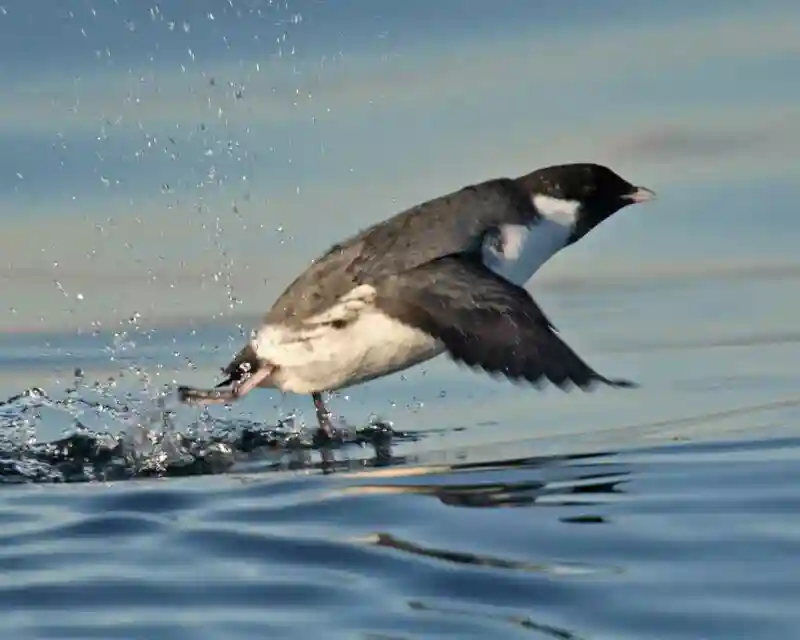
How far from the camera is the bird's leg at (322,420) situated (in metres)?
8.20

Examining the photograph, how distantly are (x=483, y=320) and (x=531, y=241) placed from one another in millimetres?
1242

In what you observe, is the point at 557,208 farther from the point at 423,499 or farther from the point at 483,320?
the point at 423,499

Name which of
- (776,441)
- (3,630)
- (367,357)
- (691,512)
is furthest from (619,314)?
(3,630)

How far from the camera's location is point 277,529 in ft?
19.5

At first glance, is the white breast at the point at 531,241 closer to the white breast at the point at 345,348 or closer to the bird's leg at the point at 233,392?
the white breast at the point at 345,348

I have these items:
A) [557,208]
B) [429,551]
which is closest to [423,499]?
[429,551]

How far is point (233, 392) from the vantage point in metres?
8.43

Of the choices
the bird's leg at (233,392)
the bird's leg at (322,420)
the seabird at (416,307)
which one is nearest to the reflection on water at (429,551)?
the seabird at (416,307)

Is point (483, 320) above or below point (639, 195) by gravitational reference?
below

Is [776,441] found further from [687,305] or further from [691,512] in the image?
[687,305]

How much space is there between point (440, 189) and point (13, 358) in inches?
97.2

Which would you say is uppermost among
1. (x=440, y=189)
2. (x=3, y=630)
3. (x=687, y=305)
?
(x=440, y=189)

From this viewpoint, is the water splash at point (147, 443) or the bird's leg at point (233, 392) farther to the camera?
the bird's leg at point (233, 392)

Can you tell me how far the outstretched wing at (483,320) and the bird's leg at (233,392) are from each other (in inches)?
23.1
